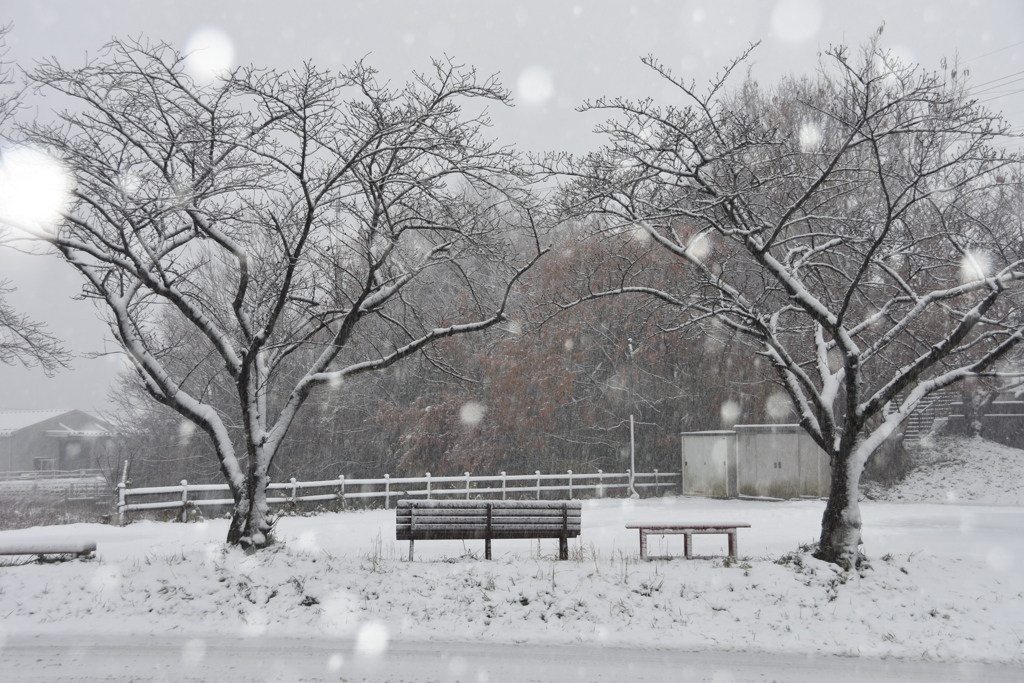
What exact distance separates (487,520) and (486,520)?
17 mm

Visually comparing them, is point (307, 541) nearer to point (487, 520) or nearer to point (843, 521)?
point (487, 520)

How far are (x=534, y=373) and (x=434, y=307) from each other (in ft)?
20.3

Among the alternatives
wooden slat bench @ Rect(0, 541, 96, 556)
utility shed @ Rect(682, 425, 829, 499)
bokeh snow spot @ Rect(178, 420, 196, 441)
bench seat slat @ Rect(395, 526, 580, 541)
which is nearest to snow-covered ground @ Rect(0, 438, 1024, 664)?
wooden slat bench @ Rect(0, 541, 96, 556)

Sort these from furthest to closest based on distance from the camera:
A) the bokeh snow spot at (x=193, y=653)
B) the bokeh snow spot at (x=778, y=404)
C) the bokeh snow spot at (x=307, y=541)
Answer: the bokeh snow spot at (x=778, y=404) → the bokeh snow spot at (x=307, y=541) → the bokeh snow spot at (x=193, y=653)

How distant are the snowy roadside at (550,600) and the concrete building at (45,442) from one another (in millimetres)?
61142

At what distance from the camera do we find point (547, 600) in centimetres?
885

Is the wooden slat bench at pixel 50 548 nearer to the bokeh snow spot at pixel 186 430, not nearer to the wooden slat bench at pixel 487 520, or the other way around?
the wooden slat bench at pixel 487 520

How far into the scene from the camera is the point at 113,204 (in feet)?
31.2

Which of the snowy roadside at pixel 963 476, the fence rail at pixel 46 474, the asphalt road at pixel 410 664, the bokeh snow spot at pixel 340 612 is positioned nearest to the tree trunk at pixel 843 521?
the asphalt road at pixel 410 664

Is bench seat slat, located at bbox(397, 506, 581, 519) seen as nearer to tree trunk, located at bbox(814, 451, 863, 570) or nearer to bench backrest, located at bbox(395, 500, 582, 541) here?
bench backrest, located at bbox(395, 500, 582, 541)

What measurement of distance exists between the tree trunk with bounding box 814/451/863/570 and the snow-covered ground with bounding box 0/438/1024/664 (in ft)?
0.93

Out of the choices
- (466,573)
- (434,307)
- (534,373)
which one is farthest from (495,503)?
(434,307)

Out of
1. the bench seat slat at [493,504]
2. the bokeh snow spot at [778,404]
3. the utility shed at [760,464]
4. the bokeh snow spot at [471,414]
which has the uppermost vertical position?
the bokeh snow spot at [778,404]

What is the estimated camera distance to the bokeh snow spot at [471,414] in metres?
29.8
